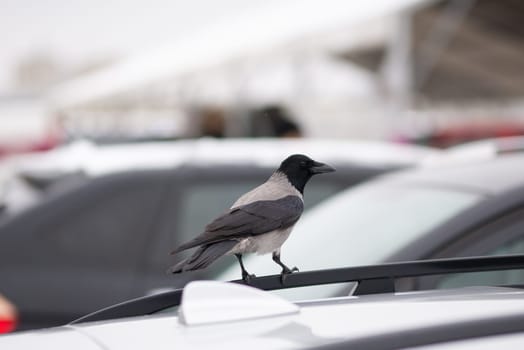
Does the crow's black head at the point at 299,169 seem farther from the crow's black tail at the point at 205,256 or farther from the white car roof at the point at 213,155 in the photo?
the white car roof at the point at 213,155

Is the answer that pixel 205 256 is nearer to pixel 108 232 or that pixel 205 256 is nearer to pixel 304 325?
pixel 304 325

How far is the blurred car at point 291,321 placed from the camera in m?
1.74

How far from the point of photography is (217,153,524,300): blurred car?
127 inches

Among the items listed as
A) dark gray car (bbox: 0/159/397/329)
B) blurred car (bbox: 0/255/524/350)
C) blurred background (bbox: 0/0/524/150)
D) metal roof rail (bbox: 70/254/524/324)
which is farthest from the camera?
blurred background (bbox: 0/0/524/150)

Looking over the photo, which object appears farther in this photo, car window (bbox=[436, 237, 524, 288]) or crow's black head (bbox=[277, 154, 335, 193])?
car window (bbox=[436, 237, 524, 288])

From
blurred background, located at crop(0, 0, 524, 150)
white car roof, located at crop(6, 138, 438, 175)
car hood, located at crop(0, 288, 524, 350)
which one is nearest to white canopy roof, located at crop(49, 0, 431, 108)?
blurred background, located at crop(0, 0, 524, 150)

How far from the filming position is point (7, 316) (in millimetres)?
4918

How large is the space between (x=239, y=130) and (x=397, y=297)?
26675 mm

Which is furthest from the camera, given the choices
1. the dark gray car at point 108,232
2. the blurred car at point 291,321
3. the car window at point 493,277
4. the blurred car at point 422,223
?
the dark gray car at point 108,232

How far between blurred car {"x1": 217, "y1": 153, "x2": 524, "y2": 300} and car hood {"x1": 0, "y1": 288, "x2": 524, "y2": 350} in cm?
82

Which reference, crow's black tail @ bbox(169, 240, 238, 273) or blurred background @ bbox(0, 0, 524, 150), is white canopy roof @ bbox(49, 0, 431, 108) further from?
crow's black tail @ bbox(169, 240, 238, 273)

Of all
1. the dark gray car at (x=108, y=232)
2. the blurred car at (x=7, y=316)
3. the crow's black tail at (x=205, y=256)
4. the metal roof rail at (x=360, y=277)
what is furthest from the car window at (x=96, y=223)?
the crow's black tail at (x=205, y=256)

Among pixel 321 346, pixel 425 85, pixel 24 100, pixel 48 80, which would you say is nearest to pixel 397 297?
pixel 321 346

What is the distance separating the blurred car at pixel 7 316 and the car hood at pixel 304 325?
2.81 m
